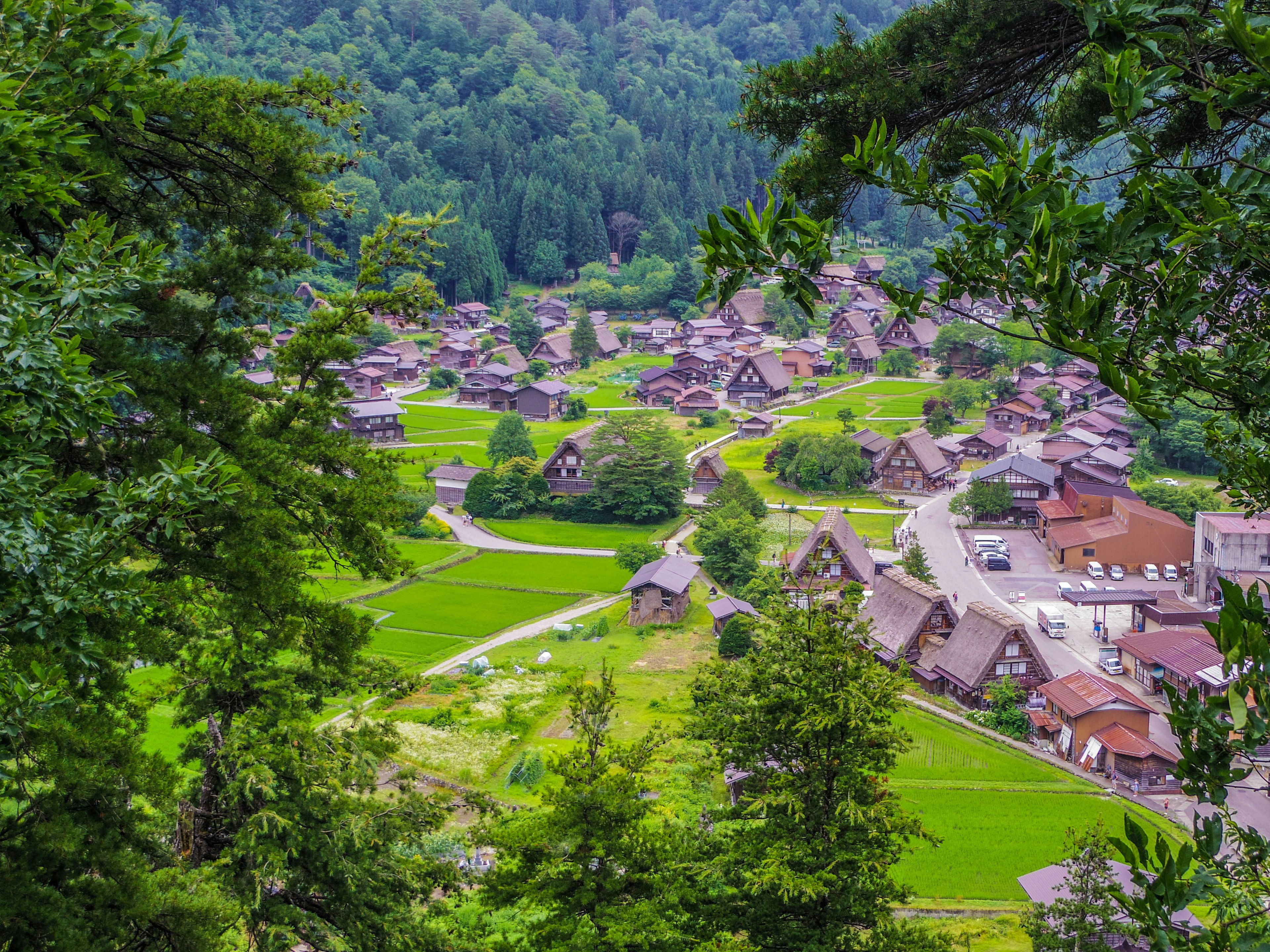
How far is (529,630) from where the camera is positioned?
24.8 meters

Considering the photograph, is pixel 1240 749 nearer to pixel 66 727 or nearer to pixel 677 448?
pixel 66 727


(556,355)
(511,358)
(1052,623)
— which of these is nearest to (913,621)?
(1052,623)

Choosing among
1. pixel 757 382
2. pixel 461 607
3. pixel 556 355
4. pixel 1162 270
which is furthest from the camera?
pixel 556 355

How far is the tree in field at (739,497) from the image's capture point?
3097 centimetres

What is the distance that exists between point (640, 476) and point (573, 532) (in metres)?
3.25

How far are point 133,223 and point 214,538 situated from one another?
2.46 m

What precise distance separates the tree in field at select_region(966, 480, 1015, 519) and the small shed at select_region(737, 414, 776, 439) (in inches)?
502

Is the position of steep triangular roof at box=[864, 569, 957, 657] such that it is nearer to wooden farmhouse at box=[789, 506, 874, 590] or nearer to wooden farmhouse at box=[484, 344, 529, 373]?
wooden farmhouse at box=[789, 506, 874, 590]

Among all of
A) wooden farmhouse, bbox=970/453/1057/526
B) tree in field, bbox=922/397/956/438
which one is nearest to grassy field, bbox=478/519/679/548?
wooden farmhouse, bbox=970/453/1057/526

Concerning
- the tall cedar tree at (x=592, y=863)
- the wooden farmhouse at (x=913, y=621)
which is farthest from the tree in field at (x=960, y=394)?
the tall cedar tree at (x=592, y=863)

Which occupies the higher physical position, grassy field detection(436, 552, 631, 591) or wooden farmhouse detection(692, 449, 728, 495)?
wooden farmhouse detection(692, 449, 728, 495)

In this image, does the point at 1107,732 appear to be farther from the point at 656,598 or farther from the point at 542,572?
the point at 542,572

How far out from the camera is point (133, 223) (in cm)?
643

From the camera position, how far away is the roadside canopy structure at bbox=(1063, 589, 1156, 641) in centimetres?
2345
